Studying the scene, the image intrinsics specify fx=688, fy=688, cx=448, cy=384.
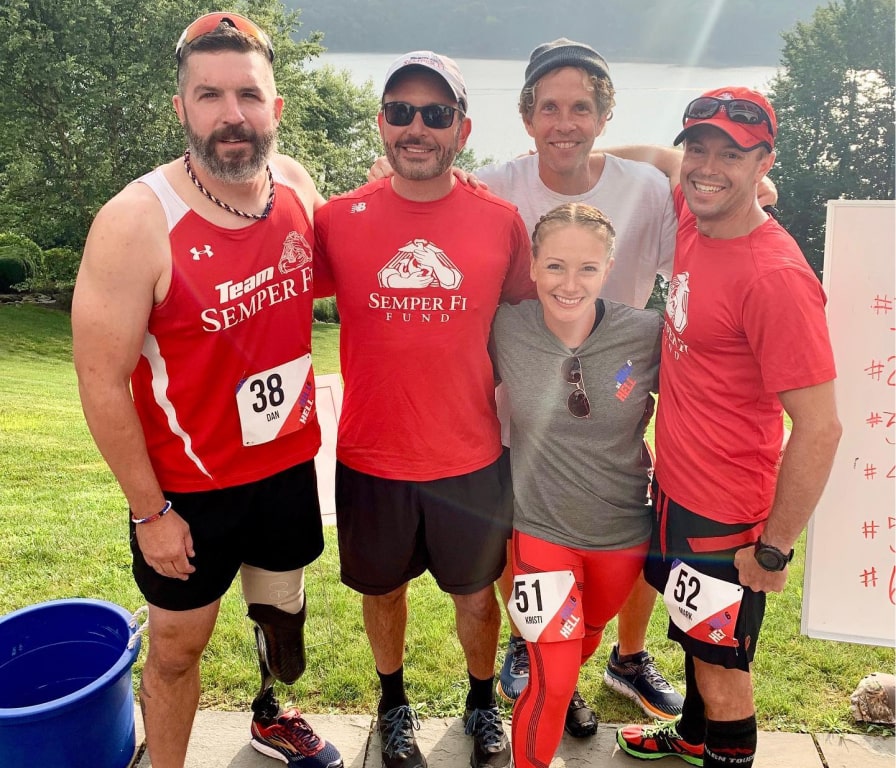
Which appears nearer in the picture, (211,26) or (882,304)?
(211,26)

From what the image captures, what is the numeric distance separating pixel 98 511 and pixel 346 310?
3.28m

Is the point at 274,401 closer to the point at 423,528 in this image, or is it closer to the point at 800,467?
the point at 423,528

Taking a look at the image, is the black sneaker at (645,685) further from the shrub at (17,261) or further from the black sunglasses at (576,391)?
the shrub at (17,261)

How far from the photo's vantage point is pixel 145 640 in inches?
130

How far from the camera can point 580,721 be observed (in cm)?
278

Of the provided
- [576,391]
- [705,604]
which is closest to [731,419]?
[576,391]

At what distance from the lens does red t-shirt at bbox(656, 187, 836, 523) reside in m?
1.92

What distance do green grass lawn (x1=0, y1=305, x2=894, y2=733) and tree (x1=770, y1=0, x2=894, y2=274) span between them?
107 feet

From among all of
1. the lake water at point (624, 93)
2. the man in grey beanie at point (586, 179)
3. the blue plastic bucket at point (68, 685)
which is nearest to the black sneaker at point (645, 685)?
the man in grey beanie at point (586, 179)

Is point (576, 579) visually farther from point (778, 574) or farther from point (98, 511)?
point (98, 511)

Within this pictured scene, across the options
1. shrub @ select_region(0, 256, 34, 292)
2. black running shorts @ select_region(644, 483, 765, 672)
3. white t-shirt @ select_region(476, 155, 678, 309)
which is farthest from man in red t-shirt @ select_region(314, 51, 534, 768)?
shrub @ select_region(0, 256, 34, 292)

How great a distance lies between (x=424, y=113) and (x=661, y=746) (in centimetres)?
252

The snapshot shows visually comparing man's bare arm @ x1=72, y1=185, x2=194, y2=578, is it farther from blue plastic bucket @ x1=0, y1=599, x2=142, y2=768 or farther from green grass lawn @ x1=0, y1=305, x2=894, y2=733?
green grass lawn @ x1=0, y1=305, x2=894, y2=733

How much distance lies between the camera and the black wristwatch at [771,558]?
2053 mm
